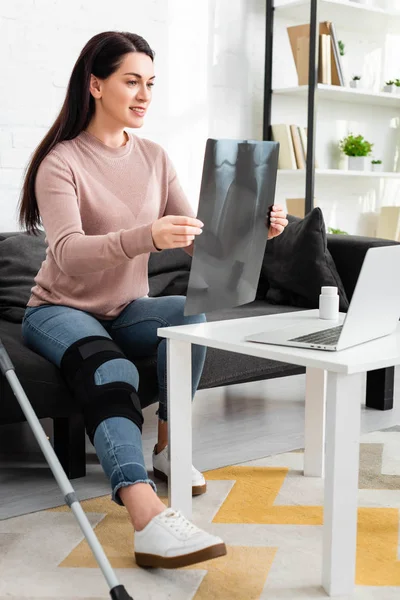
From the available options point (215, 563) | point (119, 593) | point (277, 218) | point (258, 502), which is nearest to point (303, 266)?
point (277, 218)

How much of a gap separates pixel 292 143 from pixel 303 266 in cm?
137

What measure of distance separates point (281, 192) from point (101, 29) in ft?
4.31

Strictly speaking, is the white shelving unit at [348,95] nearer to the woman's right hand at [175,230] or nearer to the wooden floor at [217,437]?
the wooden floor at [217,437]

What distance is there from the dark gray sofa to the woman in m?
0.07

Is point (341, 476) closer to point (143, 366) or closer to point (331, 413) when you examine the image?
point (331, 413)

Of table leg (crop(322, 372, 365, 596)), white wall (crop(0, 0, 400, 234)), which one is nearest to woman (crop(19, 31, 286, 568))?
table leg (crop(322, 372, 365, 596))

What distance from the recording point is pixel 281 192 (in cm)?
425

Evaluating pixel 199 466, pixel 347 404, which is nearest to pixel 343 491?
pixel 347 404

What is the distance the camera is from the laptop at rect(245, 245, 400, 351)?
1.48m

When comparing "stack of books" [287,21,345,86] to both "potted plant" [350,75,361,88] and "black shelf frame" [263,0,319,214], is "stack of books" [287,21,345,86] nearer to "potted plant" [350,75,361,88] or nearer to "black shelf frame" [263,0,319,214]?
"black shelf frame" [263,0,319,214]

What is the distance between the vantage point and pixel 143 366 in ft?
6.92

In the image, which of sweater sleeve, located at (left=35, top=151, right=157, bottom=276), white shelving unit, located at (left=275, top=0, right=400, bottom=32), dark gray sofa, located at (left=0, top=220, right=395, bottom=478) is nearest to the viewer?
sweater sleeve, located at (left=35, top=151, right=157, bottom=276)

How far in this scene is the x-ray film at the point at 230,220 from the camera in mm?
1676

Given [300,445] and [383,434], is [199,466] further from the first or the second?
[383,434]
